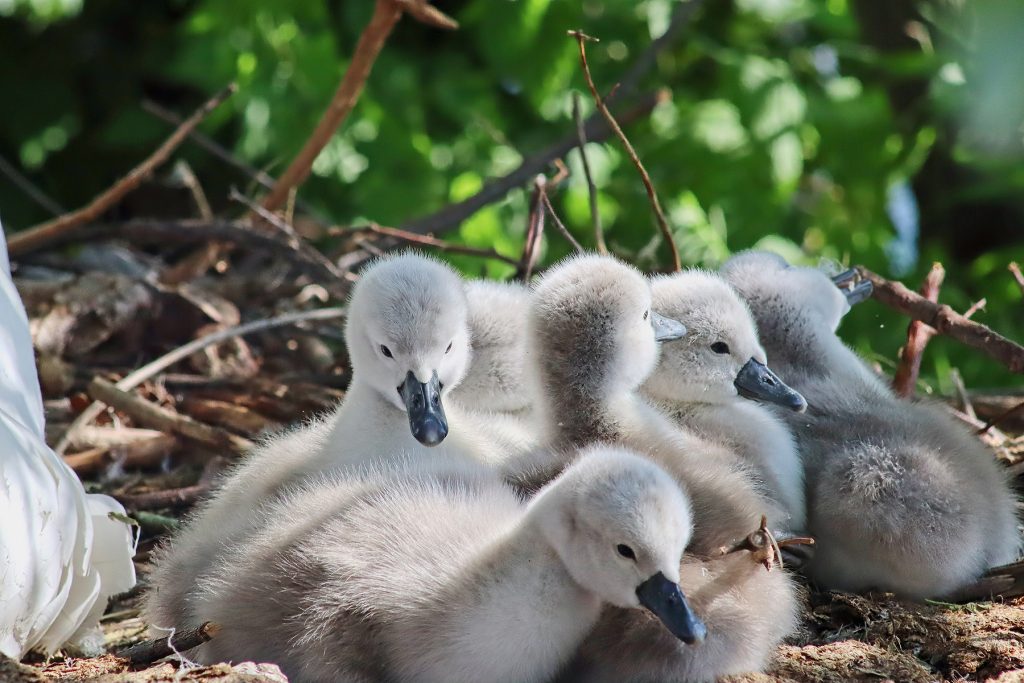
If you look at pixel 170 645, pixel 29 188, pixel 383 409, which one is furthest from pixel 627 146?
pixel 29 188

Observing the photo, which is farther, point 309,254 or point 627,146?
point 309,254

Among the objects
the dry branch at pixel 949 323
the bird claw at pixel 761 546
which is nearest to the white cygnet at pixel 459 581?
the bird claw at pixel 761 546

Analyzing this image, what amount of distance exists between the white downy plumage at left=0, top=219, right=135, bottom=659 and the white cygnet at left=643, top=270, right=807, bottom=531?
129cm

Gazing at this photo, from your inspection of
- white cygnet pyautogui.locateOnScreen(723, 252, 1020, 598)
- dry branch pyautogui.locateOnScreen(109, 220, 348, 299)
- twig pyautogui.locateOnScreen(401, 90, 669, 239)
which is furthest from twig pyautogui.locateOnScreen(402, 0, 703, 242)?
white cygnet pyautogui.locateOnScreen(723, 252, 1020, 598)

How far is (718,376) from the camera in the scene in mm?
3127

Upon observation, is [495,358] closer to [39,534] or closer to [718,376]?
[718,376]

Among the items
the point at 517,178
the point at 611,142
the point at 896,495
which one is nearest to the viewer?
the point at 896,495

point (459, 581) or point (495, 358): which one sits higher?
point (459, 581)

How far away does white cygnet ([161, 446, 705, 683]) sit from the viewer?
2.16 meters

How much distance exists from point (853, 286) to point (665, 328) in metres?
0.84

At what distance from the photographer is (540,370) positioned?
289cm

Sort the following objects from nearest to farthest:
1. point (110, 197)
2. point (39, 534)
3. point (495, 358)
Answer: point (39, 534) < point (495, 358) < point (110, 197)

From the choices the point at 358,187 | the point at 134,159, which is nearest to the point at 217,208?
the point at 134,159

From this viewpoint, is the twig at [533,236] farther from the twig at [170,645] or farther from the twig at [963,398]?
the twig at [170,645]
